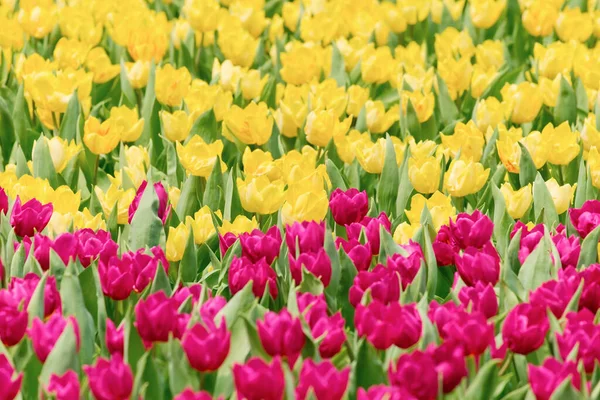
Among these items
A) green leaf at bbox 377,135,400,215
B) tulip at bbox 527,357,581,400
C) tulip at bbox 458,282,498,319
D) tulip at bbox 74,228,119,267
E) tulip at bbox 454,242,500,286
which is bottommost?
green leaf at bbox 377,135,400,215

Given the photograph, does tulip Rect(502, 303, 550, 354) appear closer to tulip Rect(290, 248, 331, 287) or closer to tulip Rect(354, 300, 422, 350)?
tulip Rect(354, 300, 422, 350)

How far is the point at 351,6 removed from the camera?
5.76 m

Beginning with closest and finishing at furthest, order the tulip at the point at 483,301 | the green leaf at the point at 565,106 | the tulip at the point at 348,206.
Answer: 1. the tulip at the point at 483,301
2. the tulip at the point at 348,206
3. the green leaf at the point at 565,106

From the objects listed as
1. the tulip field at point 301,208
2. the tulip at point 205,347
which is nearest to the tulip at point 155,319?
the tulip field at point 301,208

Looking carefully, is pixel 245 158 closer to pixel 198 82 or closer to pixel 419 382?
pixel 198 82

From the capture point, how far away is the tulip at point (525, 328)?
220cm

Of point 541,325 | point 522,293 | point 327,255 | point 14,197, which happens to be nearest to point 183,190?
point 14,197

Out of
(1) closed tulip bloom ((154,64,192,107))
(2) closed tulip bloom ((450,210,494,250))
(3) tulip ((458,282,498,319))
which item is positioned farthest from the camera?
(1) closed tulip bloom ((154,64,192,107))

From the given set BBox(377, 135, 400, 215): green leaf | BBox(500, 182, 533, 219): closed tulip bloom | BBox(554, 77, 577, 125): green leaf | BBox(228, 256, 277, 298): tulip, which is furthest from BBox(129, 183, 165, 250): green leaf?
BBox(554, 77, 577, 125): green leaf

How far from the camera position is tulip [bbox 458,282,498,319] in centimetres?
238

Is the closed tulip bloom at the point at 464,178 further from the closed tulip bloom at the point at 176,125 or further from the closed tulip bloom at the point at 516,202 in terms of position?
the closed tulip bloom at the point at 176,125

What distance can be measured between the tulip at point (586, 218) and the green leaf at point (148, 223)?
1.08 m

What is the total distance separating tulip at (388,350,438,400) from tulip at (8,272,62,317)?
82cm

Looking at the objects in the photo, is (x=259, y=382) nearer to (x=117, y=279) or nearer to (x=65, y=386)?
(x=65, y=386)
